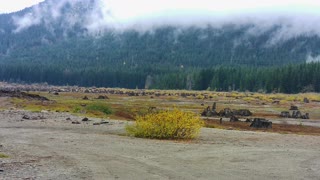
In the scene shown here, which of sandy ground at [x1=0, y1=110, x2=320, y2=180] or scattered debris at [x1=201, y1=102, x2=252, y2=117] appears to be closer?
sandy ground at [x1=0, y1=110, x2=320, y2=180]

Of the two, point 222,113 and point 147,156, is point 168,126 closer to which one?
point 147,156

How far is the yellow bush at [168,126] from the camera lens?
3456 cm

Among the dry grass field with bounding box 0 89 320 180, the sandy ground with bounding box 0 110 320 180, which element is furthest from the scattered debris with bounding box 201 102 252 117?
the sandy ground with bounding box 0 110 320 180

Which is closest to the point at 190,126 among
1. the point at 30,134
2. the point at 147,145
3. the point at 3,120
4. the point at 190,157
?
the point at 147,145

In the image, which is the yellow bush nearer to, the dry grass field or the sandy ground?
the dry grass field

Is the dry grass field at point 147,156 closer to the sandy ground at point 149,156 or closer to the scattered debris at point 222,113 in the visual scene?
the sandy ground at point 149,156

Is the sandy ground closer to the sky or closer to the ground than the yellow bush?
closer to the ground

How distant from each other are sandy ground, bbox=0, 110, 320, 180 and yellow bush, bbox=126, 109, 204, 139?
139cm

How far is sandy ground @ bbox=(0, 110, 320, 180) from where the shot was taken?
1992cm

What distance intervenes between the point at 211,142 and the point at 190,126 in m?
2.52

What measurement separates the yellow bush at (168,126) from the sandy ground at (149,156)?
54.7 inches

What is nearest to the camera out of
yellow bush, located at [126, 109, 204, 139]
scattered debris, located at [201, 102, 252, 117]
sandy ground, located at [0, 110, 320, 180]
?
sandy ground, located at [0, 110, 320, 180]

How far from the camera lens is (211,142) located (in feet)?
109

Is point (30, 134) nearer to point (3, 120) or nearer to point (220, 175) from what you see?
point (3, 120)
